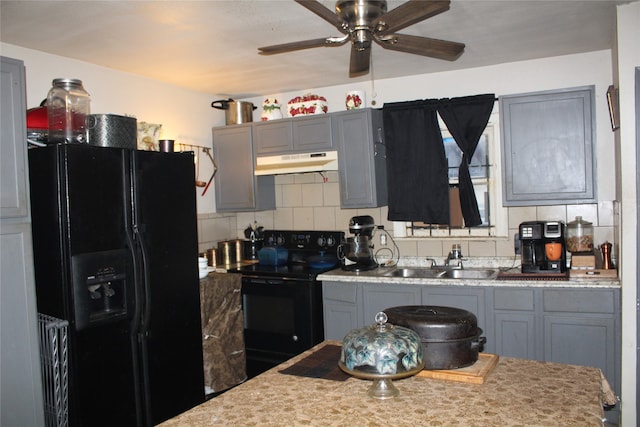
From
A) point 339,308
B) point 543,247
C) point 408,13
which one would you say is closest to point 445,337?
point 408,13

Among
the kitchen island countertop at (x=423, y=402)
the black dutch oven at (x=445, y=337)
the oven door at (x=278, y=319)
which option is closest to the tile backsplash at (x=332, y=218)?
the oven door at (x=278, y=319)

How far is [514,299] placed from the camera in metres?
3.54

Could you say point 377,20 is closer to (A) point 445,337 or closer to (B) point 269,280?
(A) point 445,337

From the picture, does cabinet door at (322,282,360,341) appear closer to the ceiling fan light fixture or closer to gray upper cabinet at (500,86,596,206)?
gray upper cabinet at (500,86,596,206)

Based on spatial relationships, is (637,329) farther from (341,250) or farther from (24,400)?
(24,400)

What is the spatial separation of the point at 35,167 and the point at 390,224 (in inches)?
109

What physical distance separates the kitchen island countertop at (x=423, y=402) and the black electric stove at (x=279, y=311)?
2.23m

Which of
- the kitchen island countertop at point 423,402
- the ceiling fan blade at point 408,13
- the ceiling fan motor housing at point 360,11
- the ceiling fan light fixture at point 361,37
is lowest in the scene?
the kitchen island countertop at point 423,402

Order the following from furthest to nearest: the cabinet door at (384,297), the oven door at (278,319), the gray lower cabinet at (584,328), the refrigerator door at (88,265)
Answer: the oven door at (278,319)
the cabinet door at (384,297)
the gray lower cabinet at (584,328)
the refrigerator door at (88,265)

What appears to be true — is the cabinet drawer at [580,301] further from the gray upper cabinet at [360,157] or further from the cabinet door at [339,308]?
the gray upper cabinet at [360,157]

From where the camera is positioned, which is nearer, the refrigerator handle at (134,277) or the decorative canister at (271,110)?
the refrigerator handle at (134,277)

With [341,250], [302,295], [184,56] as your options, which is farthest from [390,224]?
[184,56]

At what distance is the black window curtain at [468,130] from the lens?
4.00 metres

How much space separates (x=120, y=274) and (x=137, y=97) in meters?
1.83
